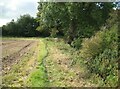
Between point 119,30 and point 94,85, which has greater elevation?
point 119,30

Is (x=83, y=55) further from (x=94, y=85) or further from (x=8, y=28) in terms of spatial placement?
(x=8, y=28)

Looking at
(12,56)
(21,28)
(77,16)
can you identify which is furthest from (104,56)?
(21,28)

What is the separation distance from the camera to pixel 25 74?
57.8 feet

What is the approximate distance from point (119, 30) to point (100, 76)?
2.53 m

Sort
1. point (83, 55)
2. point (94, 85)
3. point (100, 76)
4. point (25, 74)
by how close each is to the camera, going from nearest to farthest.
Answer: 1. point (94, 85)
2. point (100, 76)
3. point (25, 74)
4. point (83, 55)

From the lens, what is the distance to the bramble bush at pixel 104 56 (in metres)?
14.4

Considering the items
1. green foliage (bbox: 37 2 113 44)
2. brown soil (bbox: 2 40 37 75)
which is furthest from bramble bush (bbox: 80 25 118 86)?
green foliage (bbox: 37 2 113 44)

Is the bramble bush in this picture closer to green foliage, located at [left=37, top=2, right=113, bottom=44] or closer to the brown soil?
the brown soil

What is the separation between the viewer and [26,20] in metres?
105

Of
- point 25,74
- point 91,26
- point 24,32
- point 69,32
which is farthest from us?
point 24,32

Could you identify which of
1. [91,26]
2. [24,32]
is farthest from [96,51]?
[24,32]

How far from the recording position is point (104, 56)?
16.2 meters

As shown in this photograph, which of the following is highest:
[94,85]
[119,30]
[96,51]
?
[119,30]

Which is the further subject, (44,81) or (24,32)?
(24,32)
